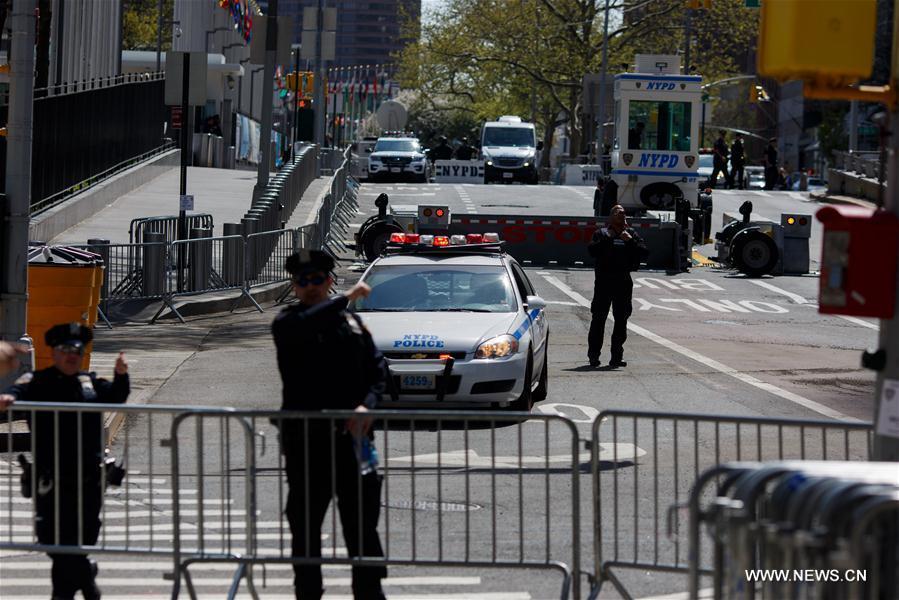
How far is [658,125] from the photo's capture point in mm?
35906

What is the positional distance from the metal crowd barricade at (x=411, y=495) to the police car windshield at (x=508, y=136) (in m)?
43.0

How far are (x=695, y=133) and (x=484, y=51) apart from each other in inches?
1629

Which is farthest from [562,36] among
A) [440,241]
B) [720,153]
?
[440,241]

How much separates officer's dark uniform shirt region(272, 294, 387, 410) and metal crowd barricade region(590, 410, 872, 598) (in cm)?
114

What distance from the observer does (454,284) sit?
47.0 ft

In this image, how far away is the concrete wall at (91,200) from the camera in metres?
26.1

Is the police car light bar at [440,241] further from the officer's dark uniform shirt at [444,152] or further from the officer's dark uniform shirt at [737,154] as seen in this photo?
the officer's dark uniform shirt at [444,152]

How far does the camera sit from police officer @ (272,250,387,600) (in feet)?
23.2

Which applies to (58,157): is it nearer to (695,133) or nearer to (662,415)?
(695,133)

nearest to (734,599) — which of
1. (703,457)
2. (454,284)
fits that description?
(703,457)

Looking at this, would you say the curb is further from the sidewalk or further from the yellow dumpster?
the yellow dumpster

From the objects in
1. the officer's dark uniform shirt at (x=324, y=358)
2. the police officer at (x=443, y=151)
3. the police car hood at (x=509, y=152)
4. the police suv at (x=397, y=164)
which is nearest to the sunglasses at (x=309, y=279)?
the officer's dark uniform shirt at (x=324, y=358)

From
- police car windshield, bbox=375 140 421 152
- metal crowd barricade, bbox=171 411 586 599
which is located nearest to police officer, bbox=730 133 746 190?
police car windshield, bbox=375 140 421 152

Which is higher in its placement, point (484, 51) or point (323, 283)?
point (484, 51)
